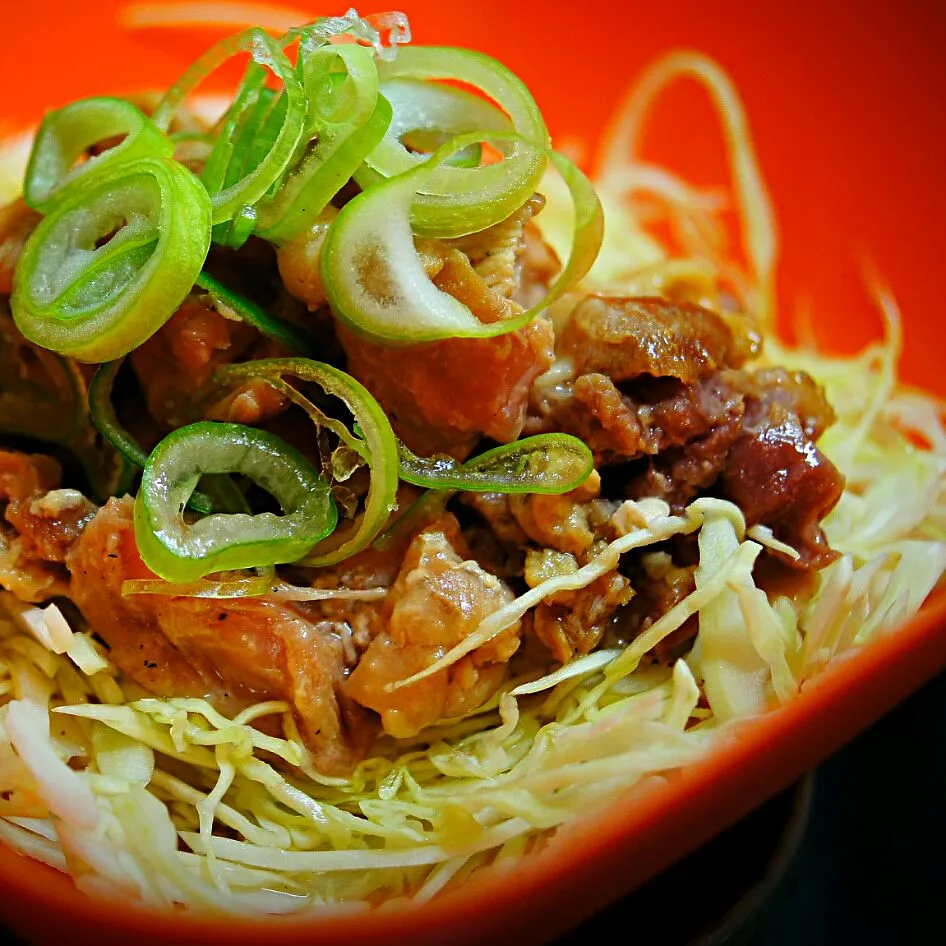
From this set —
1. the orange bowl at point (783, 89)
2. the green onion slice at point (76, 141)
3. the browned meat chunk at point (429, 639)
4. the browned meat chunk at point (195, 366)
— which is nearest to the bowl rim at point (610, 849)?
the browned meat chunk at point (429, 639)

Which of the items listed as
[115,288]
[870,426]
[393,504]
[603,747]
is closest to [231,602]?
[393,504]

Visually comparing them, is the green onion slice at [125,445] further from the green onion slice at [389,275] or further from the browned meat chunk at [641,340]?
the browned meat chunk at [641,340]

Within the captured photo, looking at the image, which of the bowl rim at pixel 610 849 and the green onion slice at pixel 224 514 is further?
the green onion slice at pixel 224 514

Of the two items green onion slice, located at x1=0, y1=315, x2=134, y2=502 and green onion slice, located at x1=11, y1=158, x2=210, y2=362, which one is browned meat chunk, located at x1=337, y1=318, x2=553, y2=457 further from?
green onion slice, located at x1=0, y1=315, x2=134, y2=502

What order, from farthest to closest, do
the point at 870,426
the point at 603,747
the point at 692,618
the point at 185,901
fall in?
the point at 870,426
the point at 692,618
the point at 603,747
the point at 185,901

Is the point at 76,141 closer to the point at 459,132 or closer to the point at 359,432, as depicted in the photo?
the point at 459,132

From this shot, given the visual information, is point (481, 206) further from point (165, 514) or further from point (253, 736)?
point (253, 736)

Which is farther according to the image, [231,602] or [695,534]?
[695,534]

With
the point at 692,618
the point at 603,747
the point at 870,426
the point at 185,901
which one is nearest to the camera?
the point at 185,901
